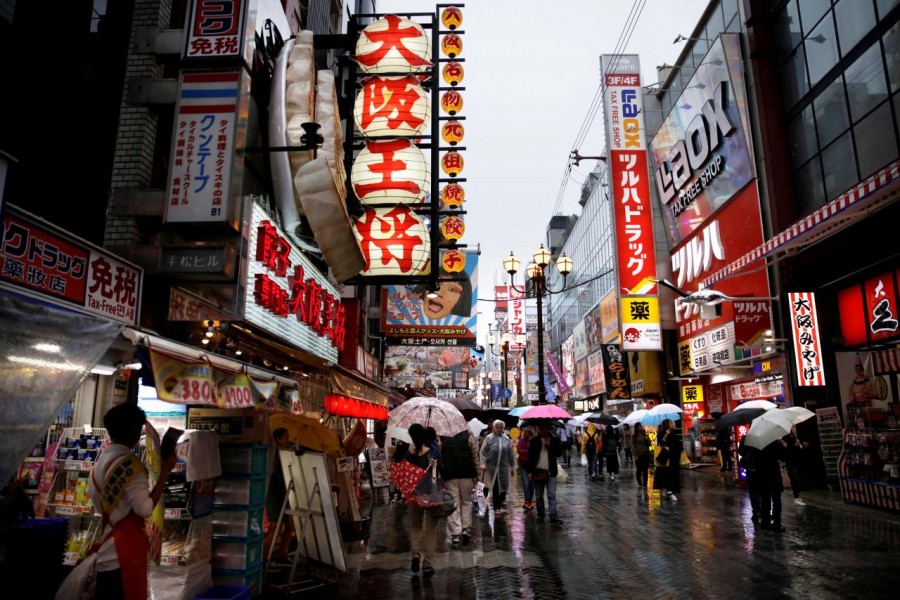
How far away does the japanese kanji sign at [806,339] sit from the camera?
55.2ft

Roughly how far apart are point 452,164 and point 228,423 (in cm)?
1164

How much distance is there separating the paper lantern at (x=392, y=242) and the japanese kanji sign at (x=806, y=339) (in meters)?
11.2

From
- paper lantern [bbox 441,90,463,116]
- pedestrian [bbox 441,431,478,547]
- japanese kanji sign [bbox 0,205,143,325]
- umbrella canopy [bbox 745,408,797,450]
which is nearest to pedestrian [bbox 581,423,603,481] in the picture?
umbrella canopy [bbox 745,408,797,450]

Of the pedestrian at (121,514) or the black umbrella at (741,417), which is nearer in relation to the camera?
the pedestrian at (121,514)

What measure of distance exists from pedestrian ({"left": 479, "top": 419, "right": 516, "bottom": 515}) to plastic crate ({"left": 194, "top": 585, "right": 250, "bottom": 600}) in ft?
24.7

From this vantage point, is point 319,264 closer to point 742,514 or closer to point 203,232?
point 203,232

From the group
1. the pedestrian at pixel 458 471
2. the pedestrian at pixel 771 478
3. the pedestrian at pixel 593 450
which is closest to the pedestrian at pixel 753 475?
the pedestrian at pixel 771 478

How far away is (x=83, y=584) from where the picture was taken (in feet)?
13.9

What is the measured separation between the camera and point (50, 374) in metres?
3.89

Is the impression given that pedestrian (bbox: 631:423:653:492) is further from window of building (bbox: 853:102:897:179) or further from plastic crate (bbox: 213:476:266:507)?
plastic crate (bbox: 213:476:266:507)

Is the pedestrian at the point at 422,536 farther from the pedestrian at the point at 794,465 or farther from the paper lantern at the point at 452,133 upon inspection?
the paper lantern at the point at 452,133

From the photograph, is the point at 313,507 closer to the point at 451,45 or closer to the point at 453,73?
the point at 453,73

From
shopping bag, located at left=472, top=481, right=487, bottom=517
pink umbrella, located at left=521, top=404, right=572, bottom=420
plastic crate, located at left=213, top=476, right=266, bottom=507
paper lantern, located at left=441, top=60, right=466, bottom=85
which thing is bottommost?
shopping bag, located at left=472, top=481, right=487, bottom=517

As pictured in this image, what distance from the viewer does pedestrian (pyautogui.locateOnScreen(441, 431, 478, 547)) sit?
9828mm
